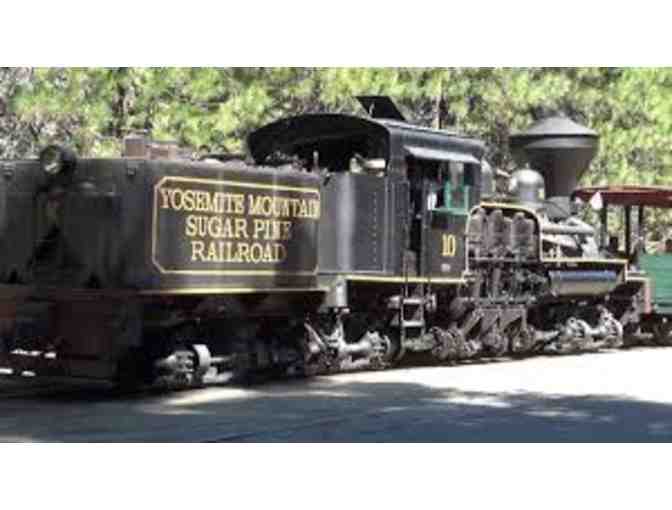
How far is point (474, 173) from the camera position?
58.0 ft

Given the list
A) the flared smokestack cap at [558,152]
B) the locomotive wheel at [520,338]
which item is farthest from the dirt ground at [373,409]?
the flared smokestack cap at [558,152]

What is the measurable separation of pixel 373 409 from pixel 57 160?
167 inches

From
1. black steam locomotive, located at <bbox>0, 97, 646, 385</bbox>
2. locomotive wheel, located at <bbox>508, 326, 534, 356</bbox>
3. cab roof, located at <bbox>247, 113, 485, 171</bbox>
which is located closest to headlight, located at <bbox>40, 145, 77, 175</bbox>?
black steam locomotive, located at <bbox>0, 97, 646, 385</bbox>

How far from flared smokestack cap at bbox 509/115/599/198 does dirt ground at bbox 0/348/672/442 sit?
5609mm

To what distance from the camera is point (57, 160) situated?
42.4ft

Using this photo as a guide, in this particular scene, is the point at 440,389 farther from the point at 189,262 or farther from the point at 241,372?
the point at 189,262

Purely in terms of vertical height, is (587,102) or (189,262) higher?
(587,102)

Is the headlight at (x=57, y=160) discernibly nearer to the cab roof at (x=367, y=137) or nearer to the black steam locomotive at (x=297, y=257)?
the black steam locomotive at (x=297, y=257)

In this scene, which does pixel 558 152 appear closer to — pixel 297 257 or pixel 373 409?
pixel 297 257

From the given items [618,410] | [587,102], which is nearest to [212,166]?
[618,410]

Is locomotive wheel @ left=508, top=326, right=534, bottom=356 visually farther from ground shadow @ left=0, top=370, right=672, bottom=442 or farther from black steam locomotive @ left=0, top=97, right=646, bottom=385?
ground shadow @ left=0, top=370, right=672, bottom=442

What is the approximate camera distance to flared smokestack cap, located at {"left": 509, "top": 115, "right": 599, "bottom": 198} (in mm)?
21391

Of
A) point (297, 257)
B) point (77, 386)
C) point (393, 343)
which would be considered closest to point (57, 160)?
point (77, 386)

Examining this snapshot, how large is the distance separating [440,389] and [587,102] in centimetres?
1555
